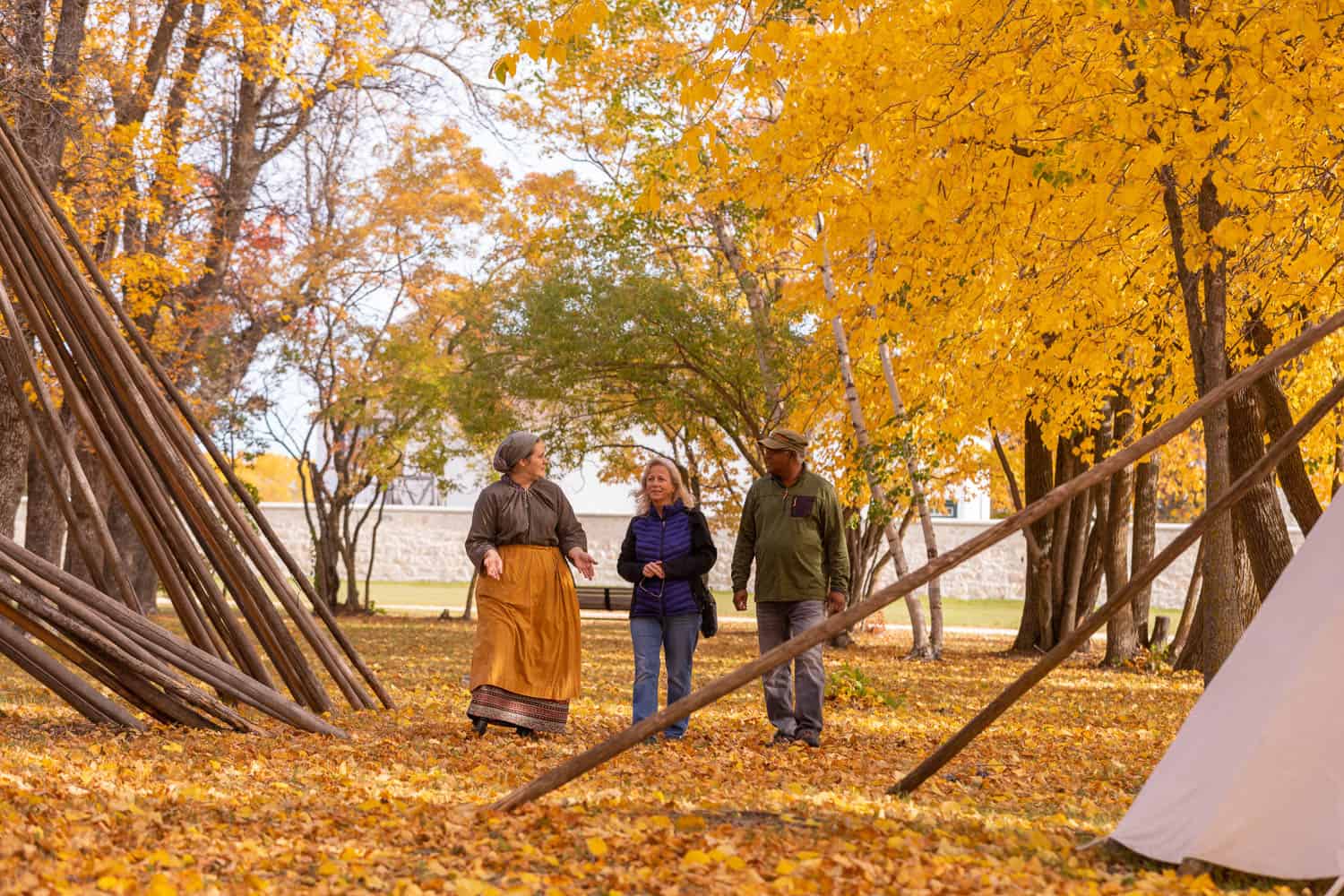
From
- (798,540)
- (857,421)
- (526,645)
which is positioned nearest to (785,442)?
(798,540)

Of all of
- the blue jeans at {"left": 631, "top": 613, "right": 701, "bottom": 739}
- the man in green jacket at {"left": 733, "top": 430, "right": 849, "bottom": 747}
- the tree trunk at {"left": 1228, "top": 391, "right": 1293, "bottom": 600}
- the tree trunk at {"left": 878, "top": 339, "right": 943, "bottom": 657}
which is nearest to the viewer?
the man in green jacket at {"left": 733, "top": 430, "right": 849, "bottom": 747}

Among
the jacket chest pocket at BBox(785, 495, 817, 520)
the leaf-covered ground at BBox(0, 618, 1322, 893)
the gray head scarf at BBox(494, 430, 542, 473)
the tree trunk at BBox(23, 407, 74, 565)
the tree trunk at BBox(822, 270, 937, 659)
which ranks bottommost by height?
the leaf-covered ground at BBox(0, 618, 1322, 893)

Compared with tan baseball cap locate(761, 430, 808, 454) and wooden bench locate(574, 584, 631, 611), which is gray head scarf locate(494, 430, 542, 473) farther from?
wooden bench locate(574, 584, 631, 611)

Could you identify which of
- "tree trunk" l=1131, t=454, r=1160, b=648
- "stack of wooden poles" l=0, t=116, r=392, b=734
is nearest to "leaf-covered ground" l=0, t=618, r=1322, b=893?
"stack of wooden poles" l=0, t=116, r=392, b=734

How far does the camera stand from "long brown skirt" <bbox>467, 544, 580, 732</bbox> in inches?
298

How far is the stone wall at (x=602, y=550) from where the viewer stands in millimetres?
31953

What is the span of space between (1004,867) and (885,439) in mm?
9321

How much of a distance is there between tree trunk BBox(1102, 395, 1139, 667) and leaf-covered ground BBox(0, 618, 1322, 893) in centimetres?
573

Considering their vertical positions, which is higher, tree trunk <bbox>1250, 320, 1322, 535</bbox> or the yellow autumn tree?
the yellow autumn tree

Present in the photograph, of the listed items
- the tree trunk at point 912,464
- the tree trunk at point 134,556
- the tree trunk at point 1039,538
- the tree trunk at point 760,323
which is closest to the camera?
the tree trunk at point 912,464

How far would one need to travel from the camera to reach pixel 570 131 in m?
18.4

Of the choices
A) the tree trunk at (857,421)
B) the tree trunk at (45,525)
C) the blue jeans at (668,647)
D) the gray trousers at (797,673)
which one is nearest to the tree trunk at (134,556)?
the tree trunk at (45,525)

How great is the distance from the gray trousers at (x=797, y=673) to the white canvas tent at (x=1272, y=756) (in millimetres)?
2924

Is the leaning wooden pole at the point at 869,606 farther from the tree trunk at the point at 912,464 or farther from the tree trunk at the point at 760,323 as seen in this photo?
the tree trunk at the point at 760,323
